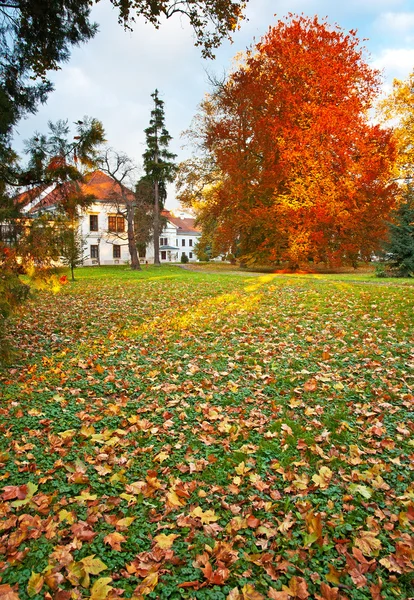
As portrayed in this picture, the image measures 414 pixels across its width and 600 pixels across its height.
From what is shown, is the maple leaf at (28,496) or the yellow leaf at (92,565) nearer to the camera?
the yellow leaf at (92,565)

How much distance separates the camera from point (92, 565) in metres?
2.00

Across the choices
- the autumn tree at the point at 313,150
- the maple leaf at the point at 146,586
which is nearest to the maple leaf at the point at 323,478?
the maple leaf at the point at 146,586

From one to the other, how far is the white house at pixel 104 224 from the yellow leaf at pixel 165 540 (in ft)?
14.8

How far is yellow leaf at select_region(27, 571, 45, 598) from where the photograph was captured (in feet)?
6.06

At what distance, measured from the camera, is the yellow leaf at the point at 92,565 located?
1967mm

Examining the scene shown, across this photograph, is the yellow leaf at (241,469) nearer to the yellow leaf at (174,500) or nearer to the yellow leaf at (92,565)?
the yellow leaf at (174,500)

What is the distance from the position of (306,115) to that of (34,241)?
65.6 feet

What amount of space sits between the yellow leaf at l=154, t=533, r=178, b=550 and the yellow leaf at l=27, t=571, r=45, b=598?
62 centimetres

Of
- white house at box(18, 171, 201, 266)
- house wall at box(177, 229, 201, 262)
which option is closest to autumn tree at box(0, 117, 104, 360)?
white house at box(18, 171, 201, 266)

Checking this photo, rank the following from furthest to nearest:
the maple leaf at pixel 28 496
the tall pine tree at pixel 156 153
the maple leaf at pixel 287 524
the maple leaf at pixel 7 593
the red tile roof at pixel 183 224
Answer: the red tile roof at pixel 183 224, the tall pine tree at pixel 156 153, the maple leaf at pixel 28 496, the maple leaf at pixel 287 524, the maple leaf at pixel 7 593

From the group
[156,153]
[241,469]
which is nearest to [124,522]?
[241,469]

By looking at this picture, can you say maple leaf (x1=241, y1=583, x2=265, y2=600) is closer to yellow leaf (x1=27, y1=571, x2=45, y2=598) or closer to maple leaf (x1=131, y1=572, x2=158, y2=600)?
maple leaf (x1=131, y1=572, x2=158, y2=600)

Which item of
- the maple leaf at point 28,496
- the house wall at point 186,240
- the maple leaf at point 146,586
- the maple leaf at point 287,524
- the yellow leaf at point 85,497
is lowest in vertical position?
the maple leaf at point 146,586

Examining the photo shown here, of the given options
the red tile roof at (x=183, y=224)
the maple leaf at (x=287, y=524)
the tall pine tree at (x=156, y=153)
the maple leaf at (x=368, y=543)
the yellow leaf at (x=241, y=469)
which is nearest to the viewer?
→ the maple leaf at (x=368, y=543)
